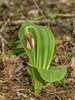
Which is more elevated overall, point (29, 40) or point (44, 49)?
point (29, 40)

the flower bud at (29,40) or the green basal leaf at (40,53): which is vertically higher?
the flower bud at (29,40)

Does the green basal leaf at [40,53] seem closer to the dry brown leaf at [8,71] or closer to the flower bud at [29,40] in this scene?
the flower bud at [29,40]

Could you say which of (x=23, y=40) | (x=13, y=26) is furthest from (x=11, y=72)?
(x=13, y=26)

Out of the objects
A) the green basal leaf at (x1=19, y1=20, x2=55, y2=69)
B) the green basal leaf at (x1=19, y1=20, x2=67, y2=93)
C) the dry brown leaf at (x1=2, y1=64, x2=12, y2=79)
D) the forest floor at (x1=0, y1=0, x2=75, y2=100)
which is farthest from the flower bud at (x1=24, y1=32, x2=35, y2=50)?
the dry brown leaf at (x1=2, y1=64, x2=12, y2=79)

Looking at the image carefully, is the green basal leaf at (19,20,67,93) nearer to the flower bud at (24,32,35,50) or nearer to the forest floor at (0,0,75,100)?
the flower bud at (24,32,35,50)

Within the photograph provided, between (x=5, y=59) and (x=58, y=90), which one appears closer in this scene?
(x=58, y=90)

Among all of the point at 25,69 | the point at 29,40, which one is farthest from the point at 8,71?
the point at 29,40

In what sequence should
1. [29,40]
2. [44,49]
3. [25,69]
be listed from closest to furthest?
[29,40] → [44,49] → [25,69]

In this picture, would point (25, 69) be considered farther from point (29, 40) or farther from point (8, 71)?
point (29, 40)

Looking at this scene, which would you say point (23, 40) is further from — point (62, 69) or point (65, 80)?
A: point (65, 80)

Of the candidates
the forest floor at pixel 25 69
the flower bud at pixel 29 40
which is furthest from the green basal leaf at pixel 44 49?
the forest floor at pixel 25 69

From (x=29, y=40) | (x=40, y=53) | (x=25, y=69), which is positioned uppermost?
(x=29, y=40)
